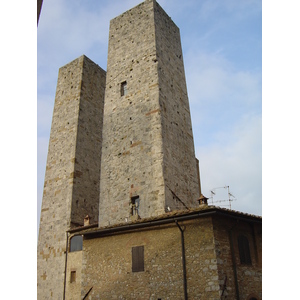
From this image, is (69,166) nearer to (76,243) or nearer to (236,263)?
(76,243)

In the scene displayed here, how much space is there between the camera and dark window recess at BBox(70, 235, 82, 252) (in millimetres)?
16297

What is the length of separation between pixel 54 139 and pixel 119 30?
7834 mm

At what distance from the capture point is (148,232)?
36.5ft

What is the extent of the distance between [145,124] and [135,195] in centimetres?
329

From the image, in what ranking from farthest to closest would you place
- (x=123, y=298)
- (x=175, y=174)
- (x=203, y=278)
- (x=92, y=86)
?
(x=92, y=86)
(x=175, y=174)
(x=123, y=298)
(x=203, y=278)

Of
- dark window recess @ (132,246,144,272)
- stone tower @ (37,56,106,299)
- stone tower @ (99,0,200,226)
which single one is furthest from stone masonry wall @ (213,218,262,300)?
stone tower @ (37,56,106,299)

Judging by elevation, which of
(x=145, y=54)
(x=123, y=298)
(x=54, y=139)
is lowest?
(x=123, y=298)

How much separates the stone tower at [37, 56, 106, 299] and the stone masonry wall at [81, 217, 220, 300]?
215 inches

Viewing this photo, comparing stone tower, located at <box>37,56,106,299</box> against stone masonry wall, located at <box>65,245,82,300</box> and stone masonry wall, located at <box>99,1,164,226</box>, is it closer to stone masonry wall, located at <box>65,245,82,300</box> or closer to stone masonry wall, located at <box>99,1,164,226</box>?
stone masonry wall, located at <box>65,245,82,300</box>

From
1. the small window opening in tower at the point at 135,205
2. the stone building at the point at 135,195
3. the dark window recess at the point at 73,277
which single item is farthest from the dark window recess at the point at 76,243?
the small window opening in tower at the point at 135,205

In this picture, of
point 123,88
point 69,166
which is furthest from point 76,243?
point 123,88

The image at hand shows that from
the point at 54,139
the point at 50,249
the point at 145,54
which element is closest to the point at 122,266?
the point at 50,249

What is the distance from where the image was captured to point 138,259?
11.0m

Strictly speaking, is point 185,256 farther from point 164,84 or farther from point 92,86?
point 92,86
